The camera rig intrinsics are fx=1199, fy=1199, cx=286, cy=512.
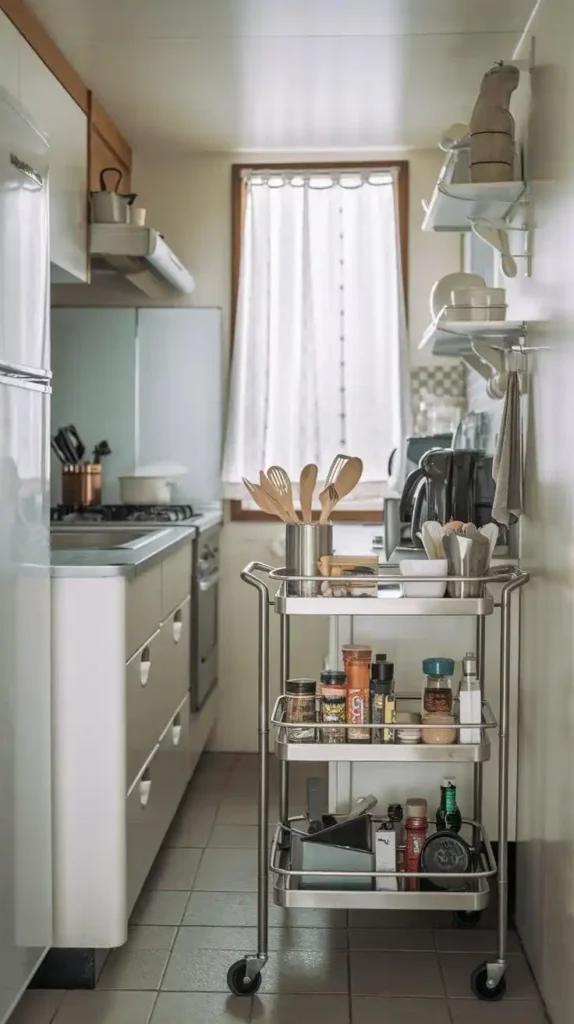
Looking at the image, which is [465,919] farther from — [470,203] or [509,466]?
[470,203]

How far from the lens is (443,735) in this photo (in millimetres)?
2508

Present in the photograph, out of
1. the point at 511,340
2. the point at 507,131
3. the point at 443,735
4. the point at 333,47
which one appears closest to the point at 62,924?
the point at 443,735

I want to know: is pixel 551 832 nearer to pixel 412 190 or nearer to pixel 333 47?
pixel 333 47

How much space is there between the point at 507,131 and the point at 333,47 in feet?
2.68

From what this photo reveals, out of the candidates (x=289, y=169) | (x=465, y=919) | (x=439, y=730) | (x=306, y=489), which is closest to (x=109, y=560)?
(x=306, y=489)

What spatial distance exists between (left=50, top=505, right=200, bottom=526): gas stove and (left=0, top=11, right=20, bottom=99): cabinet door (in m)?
1.52

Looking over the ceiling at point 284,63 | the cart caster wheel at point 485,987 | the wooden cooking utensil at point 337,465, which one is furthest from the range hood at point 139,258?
the cart caster wheel at point 485,987

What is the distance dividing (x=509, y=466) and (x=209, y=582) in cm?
176

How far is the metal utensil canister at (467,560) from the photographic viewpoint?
252cm

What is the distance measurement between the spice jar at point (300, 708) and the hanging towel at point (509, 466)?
2.07 ft

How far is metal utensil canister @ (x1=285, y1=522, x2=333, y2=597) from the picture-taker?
255 cm

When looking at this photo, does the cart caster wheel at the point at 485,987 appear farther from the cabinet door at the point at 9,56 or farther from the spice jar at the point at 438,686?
the cabinet door at the point at 9,56

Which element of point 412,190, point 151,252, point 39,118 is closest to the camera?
point 39,118

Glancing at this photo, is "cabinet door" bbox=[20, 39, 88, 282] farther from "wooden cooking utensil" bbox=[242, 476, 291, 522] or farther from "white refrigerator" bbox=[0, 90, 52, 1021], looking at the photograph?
"wooden cooking utensil" bbox=[242, 476, 291, 522]
